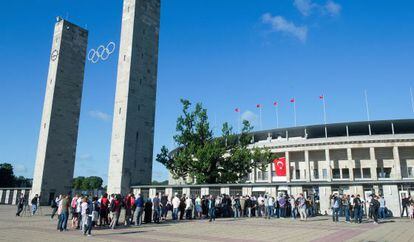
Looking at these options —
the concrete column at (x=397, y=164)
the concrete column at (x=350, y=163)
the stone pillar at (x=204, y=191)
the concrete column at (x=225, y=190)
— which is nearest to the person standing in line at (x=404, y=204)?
the concrete column at (x=225, y=190)

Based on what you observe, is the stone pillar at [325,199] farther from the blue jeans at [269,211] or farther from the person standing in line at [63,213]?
the person standing in line at [63,213]

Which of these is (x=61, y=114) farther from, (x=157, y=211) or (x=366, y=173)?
(x=366, y=173)

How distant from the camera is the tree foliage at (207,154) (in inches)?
1564

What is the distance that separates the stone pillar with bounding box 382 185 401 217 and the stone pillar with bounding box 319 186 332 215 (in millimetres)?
4299

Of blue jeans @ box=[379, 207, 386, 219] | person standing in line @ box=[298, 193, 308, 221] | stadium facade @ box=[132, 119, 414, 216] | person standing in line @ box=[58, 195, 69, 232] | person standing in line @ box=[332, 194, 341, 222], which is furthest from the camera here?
stadium facade @ box=[132, 119, 414, 216]

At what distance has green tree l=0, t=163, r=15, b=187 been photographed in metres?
91.0

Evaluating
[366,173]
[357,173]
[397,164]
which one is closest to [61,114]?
[357,173]

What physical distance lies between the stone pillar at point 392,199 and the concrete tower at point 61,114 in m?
42.9

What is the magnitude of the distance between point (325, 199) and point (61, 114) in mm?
40528

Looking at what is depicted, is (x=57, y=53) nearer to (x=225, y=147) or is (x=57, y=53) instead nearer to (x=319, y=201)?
(x=225, y=147)

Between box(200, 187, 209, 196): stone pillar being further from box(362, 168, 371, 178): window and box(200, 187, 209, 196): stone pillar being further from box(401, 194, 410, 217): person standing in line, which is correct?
box(362, 168, 371, 178): window

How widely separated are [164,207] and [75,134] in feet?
109

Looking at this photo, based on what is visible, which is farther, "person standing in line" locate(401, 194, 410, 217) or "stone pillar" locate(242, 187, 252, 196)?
"stone pillar" locate(242, 187, 252, 196)

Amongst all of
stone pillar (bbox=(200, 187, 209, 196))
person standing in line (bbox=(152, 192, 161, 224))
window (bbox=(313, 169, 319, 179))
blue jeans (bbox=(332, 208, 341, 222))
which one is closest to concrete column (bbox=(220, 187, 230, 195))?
stone pillar (bbox=(200, 187, 209, 196))
